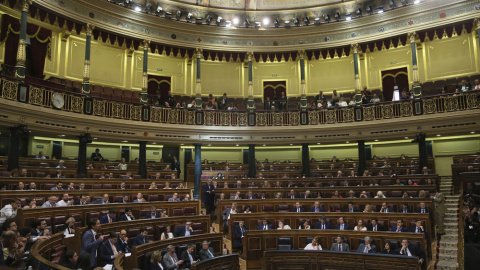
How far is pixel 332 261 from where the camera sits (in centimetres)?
682

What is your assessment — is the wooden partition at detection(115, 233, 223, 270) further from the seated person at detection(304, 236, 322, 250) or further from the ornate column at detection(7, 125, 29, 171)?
the ornate column at detection(7, 125, 29, 171)

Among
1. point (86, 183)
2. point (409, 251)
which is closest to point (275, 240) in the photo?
point (409, 251)

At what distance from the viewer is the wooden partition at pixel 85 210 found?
6.93m

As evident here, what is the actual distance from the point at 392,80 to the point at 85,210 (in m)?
14.3

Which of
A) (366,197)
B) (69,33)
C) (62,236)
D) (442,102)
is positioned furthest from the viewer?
(69,33)

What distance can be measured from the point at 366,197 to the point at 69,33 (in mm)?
12625

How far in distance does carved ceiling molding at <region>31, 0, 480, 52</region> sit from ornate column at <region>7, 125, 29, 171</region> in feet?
13.9

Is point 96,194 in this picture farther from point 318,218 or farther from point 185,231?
point 318,218

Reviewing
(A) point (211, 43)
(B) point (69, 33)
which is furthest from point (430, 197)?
(B) point (69, 33)

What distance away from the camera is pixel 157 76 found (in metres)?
18.0

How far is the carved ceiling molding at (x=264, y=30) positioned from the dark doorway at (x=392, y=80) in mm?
2512

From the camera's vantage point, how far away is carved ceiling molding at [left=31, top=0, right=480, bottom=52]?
551 inches

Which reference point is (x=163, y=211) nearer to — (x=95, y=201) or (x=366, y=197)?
(x=95, y=201)

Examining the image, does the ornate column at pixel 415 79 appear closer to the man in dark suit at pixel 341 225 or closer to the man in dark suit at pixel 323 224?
the man in dark suit at pixel 341 225
